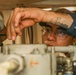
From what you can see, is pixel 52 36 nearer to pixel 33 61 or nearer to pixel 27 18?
pixel 27 18

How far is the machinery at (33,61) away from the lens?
35 centimetres

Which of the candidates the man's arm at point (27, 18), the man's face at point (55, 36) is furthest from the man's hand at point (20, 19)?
the man's face at point (55, 36)

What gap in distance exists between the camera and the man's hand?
1.94 feet

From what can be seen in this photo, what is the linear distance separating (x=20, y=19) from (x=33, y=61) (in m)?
0.21

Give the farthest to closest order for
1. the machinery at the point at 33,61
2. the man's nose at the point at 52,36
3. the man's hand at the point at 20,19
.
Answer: the man's nose at the point at 52,36, the man's hand at the point at 20,19, the machinery at the point at 33,61

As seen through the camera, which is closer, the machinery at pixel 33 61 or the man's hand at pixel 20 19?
the machinery at pixel 33 61

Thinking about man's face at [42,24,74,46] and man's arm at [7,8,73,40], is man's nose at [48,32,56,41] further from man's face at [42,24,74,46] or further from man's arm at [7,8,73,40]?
man's arm at [7,8,73,40]

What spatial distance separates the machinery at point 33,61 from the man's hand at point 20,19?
2.7 inches

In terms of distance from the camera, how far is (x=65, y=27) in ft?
2.45

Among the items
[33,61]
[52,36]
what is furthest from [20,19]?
[52,36]

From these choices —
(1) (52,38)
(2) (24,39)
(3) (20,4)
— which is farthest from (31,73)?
(2) (24,39)

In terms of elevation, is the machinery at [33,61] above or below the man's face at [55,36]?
below

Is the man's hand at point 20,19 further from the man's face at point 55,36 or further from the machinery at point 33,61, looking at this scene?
the man's face at point 55,36

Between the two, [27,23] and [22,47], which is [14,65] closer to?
[22,47]
